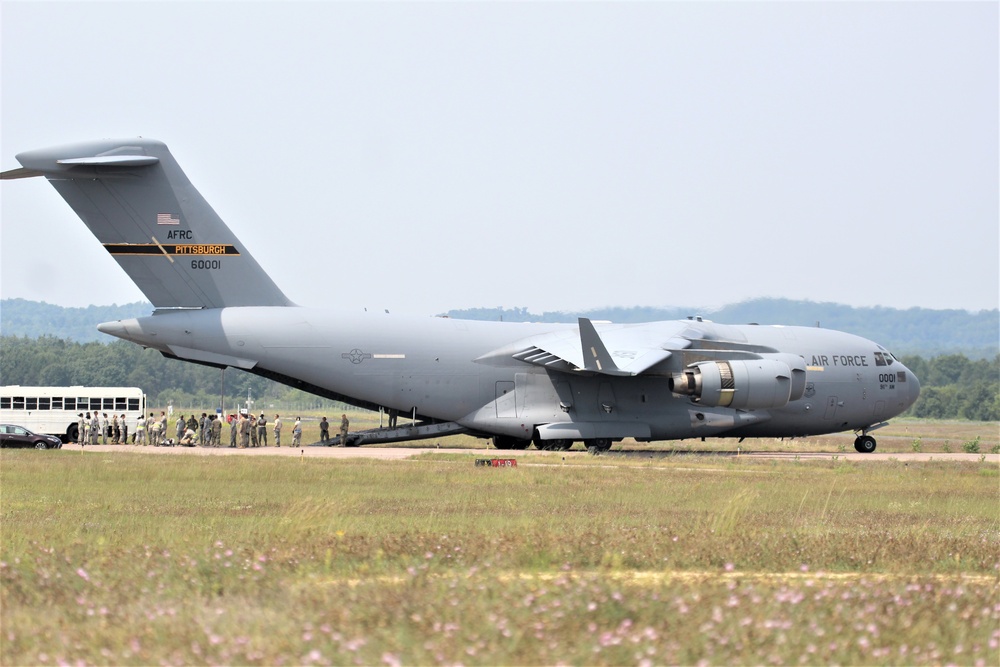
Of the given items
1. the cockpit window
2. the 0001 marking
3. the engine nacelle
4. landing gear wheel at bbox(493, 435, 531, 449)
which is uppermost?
the 0001 marking

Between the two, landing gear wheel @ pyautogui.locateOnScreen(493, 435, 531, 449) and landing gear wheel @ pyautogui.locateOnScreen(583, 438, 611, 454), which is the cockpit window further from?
landing gear wheel @ pyautogui.locateOnScreen(493, 435, 531, 449)

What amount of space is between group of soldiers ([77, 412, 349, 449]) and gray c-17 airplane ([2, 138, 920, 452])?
197 inches

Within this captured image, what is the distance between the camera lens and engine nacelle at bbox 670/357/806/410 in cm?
3425

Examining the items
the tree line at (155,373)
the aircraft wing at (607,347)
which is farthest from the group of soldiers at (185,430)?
the tree line at (155,373)

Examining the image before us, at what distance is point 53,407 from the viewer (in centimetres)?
4703

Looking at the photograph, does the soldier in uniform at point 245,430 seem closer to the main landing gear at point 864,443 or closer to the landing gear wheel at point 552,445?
the landing gear wheel at point 552,445

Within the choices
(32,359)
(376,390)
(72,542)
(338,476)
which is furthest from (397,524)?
(32,359)

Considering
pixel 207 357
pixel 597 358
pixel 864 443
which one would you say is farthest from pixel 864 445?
pixel 207 357

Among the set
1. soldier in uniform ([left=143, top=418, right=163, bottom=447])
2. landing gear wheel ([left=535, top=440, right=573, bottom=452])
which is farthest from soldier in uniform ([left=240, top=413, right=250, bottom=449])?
landing gear wheel ([left=535, top=440, right=573, bottom=452])

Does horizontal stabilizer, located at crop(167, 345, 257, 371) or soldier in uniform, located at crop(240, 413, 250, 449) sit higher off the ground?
horizontal stabilizer, located at crop(167, 345, 257, 371)

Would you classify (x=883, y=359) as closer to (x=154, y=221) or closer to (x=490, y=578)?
(x=154, y=221)

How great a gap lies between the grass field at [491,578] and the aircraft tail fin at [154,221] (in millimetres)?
13804

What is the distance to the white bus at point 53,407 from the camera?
4672 centimetres

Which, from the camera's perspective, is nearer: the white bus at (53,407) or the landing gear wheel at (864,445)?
the landing gear wheel at (864,445)
